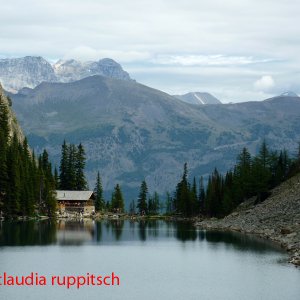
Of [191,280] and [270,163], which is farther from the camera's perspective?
[270,163]

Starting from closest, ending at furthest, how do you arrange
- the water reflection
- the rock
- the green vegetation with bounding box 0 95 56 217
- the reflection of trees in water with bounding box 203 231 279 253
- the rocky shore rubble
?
the reflection of trees in water with bounding box 203 231 279 253, the water reflection, the rocky shore rubble, the rock, the green vegetation with bounding box 0 95 56 217

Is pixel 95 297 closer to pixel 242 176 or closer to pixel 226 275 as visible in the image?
pixel 226 275

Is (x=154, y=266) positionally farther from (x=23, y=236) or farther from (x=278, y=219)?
(x=278, y=219)

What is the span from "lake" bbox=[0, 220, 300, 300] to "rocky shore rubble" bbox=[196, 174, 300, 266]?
3112mm

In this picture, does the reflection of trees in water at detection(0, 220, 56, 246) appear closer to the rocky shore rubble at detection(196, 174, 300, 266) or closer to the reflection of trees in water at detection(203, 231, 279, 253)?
the reflection of trees in water at detection(203, 231, 279, 253)

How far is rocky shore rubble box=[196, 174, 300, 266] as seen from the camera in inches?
3858

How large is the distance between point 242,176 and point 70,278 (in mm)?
115949

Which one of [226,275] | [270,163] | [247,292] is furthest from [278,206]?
[247,292]

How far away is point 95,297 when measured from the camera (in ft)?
178

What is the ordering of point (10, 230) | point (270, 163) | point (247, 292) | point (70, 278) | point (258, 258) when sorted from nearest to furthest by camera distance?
point (247, 292), point (70, 278), point (258, 258), point (10, 230), point (270, 163)

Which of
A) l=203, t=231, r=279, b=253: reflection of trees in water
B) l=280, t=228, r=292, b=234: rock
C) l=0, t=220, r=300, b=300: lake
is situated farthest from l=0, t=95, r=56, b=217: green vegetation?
l=280, t=228, r=292, b=234: rock

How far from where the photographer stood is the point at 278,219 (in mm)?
119062

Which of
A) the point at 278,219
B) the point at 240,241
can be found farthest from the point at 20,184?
the point at 240,241

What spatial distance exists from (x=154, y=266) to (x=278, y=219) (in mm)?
49984
